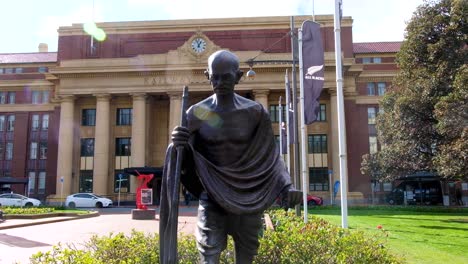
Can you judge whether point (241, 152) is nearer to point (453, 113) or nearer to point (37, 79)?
point (453, 113)

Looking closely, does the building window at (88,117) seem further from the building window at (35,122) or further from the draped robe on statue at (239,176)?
the draped robe on statue at (239,176)

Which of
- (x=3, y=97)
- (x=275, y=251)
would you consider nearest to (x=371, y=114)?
(x=3, y=97)

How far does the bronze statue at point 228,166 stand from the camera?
371cm

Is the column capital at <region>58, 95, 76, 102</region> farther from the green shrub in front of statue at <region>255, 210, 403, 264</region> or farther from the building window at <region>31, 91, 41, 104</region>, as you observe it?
the green shrub in front of statue at <region>255, 210, 403, 264</region>

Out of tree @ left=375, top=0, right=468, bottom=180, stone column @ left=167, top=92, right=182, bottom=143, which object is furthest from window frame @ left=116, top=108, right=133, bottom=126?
tree @ left=375, top=0, right=468, bottom=180

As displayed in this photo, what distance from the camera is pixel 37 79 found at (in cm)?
5872

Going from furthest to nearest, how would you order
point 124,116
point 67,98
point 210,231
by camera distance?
point 124,116
point 67,98
point 210,231

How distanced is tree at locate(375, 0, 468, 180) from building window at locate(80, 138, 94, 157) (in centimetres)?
3295

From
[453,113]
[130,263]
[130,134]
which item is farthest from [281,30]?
[130,263]

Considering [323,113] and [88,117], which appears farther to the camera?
[88,117]

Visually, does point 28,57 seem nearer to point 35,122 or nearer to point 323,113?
point 35,122

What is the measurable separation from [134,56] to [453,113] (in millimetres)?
36628

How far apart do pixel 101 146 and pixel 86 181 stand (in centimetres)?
525

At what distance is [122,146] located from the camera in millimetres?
50344
